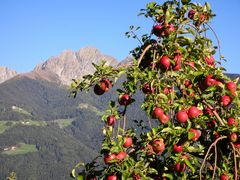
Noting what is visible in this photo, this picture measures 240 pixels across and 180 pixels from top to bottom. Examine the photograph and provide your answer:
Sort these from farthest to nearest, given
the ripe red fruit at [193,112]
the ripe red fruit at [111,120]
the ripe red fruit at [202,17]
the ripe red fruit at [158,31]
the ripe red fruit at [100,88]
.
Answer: the ripe red fruit at [202,17]
the ripe red fruit at [158,31]
the ripe red fruit at [100,88]
the ripe red fruit at [111,120]
the ripe red fruit at [193,112]

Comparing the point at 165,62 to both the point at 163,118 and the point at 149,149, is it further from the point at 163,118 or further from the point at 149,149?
the point at 149,149

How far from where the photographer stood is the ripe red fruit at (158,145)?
4328 millimetres

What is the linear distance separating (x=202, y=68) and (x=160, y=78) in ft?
1.85

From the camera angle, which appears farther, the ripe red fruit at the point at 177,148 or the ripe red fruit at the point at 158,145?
the ripe red fruit at the point at 177,148

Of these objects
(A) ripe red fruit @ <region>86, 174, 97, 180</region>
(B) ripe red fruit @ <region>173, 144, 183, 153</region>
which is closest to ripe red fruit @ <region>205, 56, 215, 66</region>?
(B) ripe red fruit @ <region>173, 144, 183, 153</region>

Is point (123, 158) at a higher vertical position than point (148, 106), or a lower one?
lower

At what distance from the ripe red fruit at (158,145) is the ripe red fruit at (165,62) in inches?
37.5

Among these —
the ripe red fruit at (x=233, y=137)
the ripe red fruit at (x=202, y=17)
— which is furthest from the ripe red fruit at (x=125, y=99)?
the ripe red fruit at (x=202, y=17)

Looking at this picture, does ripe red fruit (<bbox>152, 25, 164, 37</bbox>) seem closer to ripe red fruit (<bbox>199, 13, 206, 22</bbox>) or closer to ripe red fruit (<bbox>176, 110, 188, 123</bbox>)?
ripe red fruit (<bbox>199, 13, 206, 22</bbox>)

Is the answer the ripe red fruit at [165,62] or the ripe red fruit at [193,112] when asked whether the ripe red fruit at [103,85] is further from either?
the ripe red fruit at [193,112]

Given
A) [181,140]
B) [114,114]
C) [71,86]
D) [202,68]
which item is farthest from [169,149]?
→ [71,86]

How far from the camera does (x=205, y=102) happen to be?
179 inches

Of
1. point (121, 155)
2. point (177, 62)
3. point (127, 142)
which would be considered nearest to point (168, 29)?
point (177, 62)

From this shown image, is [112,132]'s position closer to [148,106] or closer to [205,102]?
[148,106]
